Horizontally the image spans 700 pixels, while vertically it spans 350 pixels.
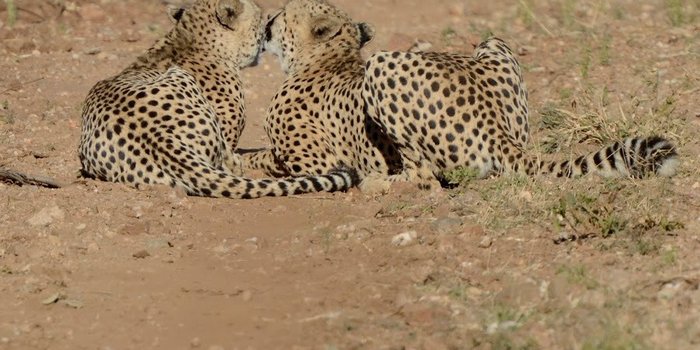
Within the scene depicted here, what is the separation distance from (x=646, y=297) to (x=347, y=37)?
12.1 feet

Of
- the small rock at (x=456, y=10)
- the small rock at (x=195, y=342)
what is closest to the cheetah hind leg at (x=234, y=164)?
the small rock at (x=195, y=342)

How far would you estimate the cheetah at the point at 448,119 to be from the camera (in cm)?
724

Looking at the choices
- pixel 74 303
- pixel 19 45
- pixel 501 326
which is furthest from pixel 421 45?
pixel 501 326

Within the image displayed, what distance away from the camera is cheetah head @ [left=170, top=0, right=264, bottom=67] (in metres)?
9.01

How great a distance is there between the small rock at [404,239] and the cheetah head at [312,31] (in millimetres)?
2390

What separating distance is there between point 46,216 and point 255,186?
4.03 ft

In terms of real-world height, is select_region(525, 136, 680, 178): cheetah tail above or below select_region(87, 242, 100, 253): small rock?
above

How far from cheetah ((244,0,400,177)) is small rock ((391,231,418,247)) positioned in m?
1.38

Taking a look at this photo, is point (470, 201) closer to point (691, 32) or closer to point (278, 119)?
point (278, 119)

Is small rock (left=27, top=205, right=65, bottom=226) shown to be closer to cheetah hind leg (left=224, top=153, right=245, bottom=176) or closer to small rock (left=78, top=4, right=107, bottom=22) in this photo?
cheetah hind leg (left=224, top=153, right=245, bottom=176)

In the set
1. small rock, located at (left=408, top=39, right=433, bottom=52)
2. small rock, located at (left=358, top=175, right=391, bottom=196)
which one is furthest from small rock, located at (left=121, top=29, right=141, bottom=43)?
small rock, located at (left=358, top=175, right=391, bottom=196)

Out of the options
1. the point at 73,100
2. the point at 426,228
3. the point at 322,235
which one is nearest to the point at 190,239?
the point at 322,235

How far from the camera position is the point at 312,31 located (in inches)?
341

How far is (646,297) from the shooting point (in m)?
5.51
